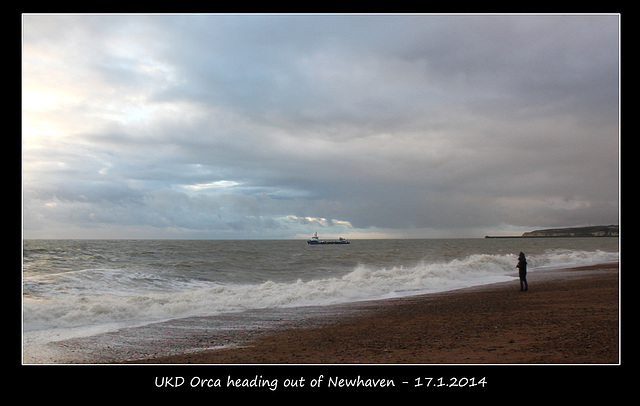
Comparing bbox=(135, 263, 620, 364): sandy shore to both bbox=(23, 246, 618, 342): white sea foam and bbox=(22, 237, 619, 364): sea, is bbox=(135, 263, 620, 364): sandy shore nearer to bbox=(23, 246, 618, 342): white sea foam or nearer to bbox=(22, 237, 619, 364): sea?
bbox=(22, 237, 619, 364): sea

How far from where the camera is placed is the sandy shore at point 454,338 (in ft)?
21.7

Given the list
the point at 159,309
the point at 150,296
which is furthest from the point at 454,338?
the point at 150,296

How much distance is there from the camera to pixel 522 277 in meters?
16.1

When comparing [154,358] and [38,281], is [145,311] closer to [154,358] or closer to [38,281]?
[154,358]

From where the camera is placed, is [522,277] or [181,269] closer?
[522,277]

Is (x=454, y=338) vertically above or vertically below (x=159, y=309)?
above

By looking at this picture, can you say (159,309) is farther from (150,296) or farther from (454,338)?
(454,338)

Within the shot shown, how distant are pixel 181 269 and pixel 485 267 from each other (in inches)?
900

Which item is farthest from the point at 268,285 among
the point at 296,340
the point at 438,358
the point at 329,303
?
the point at 438,358

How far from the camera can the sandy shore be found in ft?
21.7

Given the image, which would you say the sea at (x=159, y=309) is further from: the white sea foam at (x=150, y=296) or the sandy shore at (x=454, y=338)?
the sandy shore at (x=454, y=338)

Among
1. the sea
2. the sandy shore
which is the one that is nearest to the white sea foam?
the sea

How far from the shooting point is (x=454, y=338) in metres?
8.03

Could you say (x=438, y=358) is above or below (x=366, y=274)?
above
